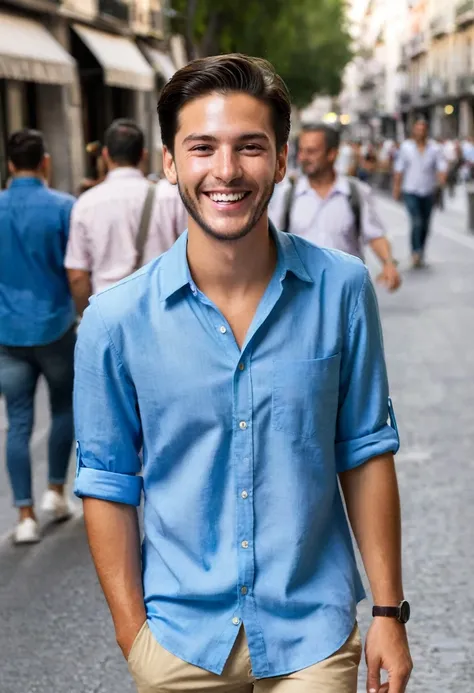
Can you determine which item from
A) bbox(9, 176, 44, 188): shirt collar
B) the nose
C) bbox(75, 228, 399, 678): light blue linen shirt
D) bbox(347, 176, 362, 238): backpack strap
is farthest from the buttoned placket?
bbox(347, 176, 362, 238): backpack strap

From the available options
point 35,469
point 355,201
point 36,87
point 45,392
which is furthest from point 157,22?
point 35,469

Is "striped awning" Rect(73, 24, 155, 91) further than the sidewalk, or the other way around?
"striped awning" Rect(73, 24, 155, 91)

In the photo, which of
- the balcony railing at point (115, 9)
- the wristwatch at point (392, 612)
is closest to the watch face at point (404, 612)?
the wristwatch at point (392, 612)

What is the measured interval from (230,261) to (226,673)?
69cm

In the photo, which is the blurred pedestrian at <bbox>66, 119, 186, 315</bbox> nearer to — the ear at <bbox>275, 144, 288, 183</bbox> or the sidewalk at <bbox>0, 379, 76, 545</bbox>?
the sidewalk at <bbox>0, 379, 76, 545</bbox>

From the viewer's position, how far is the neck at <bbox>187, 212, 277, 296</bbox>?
2.36 metres

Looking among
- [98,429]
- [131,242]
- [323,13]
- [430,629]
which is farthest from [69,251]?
[323,13]

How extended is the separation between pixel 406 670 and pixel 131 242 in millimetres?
3878

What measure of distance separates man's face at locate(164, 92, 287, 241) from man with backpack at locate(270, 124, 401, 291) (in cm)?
520

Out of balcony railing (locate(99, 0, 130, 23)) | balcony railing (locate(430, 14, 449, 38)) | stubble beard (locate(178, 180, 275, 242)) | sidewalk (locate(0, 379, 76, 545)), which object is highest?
balcony railing (locate(430, 14, 449, 38))

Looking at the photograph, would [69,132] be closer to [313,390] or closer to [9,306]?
[9,306]

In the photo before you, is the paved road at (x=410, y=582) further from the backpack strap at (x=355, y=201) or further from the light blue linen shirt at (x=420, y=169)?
the light blue linen shirt at (x=420, y=169)

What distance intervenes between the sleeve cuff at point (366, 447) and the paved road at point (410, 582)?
1.96m

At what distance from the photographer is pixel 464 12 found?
79750mm
